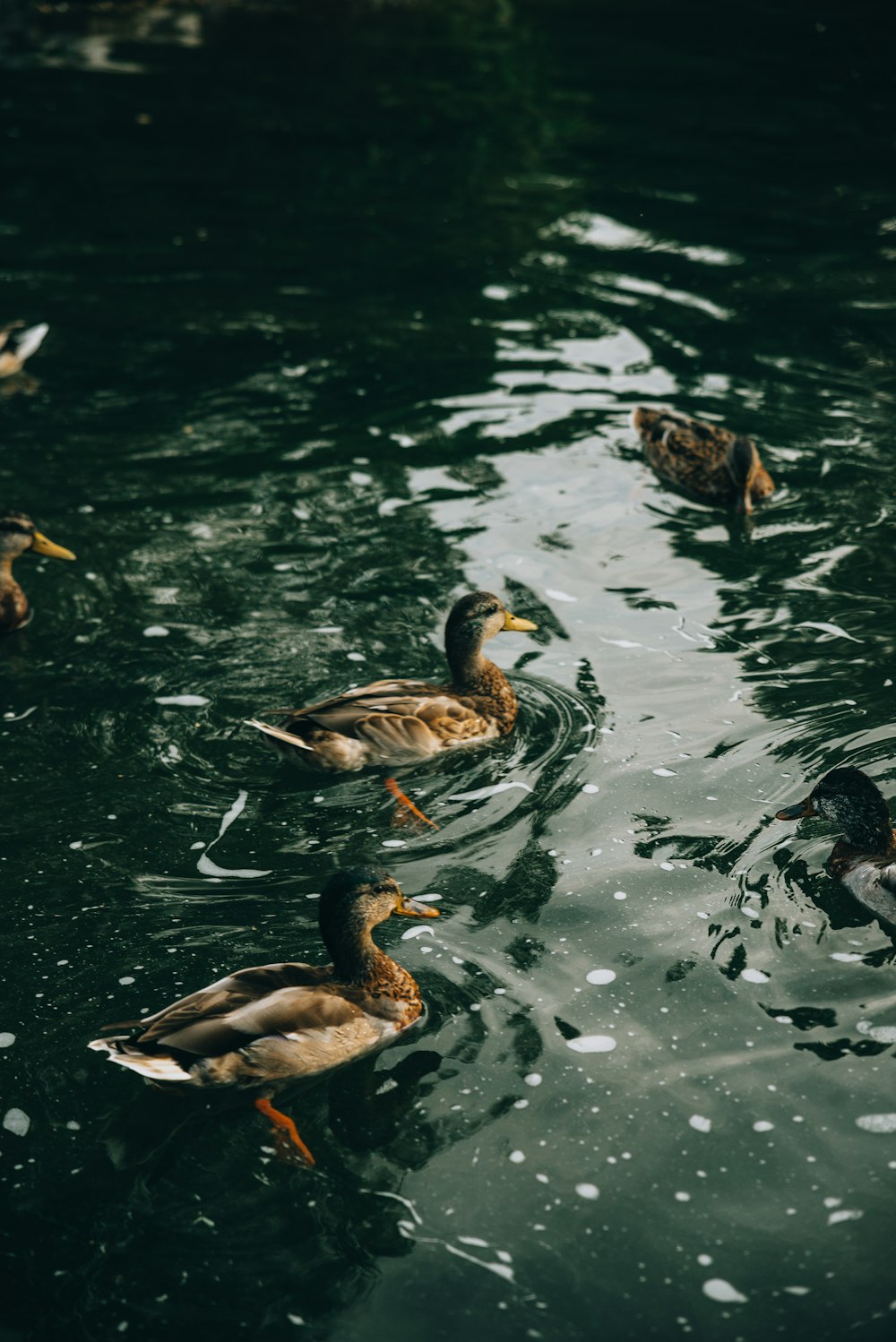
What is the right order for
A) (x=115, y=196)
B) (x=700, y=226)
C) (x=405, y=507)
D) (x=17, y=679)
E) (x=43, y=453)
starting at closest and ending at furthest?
(x=17, y=679), (x=405, y=507), (x=43, y=453), (x=700, y=226), (x=115, y=196)

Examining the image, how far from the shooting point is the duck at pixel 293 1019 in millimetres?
5695

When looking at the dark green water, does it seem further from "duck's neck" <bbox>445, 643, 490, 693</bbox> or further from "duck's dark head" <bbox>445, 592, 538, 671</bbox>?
"duck's dark head" <bbox>445, 592, 538, 671</bbox>

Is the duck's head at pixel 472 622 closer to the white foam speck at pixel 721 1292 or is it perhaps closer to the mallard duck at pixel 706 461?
the mallard duck at pixel 706 461

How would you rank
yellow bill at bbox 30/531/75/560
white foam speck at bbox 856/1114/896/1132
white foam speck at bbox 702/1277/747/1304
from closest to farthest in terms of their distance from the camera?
1. white foam speck at bbox 702/1277/747/1304
2. white foam speck at bbox 856/1114/896/1132
3. yellow bill at bbox 30/531/75/560

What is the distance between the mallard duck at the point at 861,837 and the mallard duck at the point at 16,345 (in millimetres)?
9144

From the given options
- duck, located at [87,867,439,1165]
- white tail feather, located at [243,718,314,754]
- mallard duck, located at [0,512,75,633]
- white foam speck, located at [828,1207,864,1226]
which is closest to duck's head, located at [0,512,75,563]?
mallard duck, located at [0,512,75,633]

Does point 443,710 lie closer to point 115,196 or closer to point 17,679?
point 17,679

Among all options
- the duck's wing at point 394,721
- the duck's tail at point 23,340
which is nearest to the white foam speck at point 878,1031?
the duck's wing at point 394,721

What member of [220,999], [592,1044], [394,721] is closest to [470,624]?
[394,721]

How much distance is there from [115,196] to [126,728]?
11.5 m

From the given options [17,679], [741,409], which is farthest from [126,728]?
[741,409]

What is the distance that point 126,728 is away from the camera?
842cm

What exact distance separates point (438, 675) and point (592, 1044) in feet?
11.1

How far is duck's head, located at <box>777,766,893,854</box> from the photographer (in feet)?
22.2
